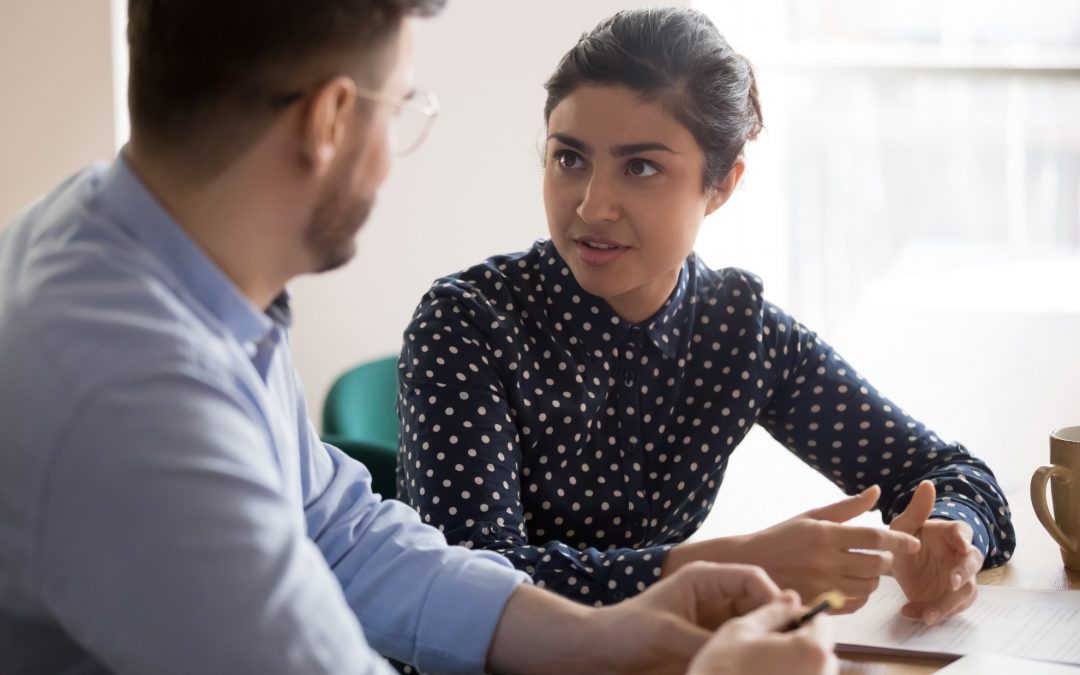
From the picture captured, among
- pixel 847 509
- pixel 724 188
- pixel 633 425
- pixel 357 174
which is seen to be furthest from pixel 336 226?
pixel 724 188

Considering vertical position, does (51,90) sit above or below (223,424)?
above

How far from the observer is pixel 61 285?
89 cm

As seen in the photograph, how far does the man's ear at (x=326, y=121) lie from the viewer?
0.98 meters

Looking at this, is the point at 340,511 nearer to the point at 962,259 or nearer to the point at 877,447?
the point at 877,447

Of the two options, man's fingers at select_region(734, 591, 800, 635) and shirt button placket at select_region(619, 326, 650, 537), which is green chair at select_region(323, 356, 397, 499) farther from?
man's fingers at select_region(734, 591, 800, 635)

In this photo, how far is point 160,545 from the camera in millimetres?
801

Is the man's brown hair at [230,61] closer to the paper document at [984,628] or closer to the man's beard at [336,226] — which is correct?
the man's beard at [336,226]

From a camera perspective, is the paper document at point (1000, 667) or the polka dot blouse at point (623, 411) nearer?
the paper document at point (1000, 667)

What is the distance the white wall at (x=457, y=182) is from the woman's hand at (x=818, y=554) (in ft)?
7.46

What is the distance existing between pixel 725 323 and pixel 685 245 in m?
0.14

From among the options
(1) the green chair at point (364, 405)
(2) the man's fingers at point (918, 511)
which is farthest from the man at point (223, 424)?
(1) the green chair at point (364, 405)

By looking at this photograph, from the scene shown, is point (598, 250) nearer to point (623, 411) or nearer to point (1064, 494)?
point (623, 411)

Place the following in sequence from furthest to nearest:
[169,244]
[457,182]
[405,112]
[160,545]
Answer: [457,182] → [405,112] → [169,244] → [160,545]

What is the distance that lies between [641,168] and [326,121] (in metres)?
0.78
